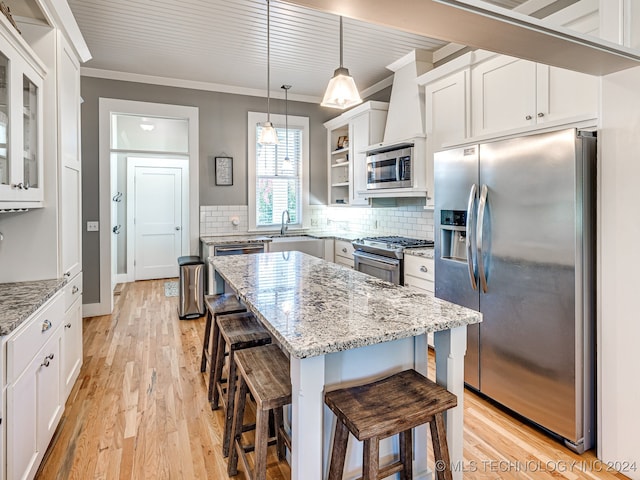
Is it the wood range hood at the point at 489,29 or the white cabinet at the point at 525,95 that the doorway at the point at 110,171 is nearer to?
the white cabinet at the point at 525,95

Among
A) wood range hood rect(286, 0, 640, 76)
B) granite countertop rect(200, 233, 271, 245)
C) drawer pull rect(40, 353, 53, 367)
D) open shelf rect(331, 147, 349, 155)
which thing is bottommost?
drawer pull rect(40, 353, 53, 367)

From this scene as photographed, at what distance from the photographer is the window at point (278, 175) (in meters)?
5.17

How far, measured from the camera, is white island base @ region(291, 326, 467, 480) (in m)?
1.26

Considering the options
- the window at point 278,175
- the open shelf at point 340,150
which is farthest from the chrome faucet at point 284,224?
the open shelf at point 340,150

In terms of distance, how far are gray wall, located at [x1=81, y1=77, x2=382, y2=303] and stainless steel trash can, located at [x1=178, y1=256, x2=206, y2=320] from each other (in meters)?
0.95

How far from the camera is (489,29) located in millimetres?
1363

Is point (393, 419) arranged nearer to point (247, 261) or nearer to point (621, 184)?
point (621, 184)

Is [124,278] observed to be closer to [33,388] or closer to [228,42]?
[228,42]

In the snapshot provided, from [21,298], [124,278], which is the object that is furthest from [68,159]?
[124,278]

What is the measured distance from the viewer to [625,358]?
180 cm

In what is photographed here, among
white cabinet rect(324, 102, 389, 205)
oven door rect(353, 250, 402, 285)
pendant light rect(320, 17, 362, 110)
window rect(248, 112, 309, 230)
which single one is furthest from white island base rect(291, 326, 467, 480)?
window rect(248, 112, 309, 230)

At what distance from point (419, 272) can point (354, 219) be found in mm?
2261

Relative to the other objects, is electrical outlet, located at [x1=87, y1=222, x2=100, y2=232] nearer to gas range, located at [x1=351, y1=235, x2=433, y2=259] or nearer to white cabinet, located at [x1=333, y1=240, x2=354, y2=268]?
white cabinet, located at [x1=333, y1=240, x2=354, y2=268]

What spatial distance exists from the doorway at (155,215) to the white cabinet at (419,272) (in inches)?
196
